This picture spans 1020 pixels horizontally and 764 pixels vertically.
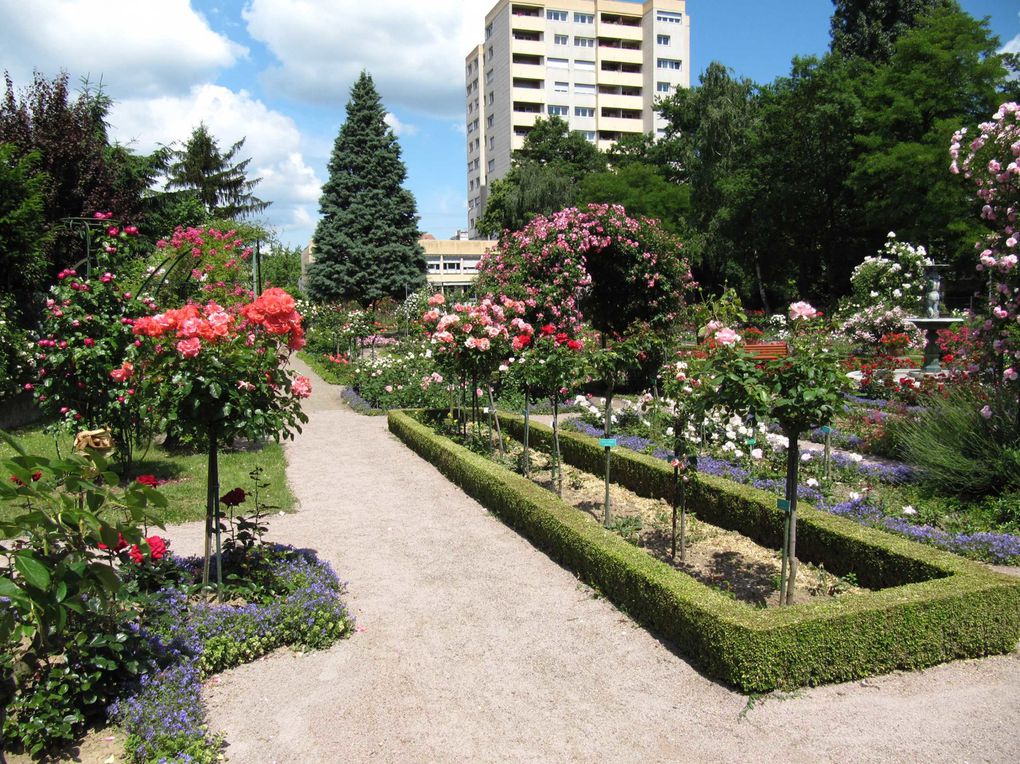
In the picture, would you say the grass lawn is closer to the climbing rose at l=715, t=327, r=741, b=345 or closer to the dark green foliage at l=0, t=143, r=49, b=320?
the dark green foliage at l=0, t=143, r=49, b=320

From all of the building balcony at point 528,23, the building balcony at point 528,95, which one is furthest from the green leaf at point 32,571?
the building balcony at point 528,23

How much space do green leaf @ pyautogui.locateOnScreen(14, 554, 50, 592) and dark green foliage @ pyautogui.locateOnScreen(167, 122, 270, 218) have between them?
3501 cm

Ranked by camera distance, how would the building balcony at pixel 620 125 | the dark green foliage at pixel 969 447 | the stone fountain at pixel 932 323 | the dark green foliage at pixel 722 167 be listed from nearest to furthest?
the dark green foliage at pixel 969 447 < the stone fountain at pixel 932 323 < the dark green foliage at pixel 722 167 < the building balcony at pixel 620 125

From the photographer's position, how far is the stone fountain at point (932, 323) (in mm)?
15148

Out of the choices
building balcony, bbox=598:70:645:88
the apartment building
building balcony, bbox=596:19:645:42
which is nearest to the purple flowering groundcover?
the apartment building

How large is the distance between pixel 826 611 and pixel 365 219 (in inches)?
1218

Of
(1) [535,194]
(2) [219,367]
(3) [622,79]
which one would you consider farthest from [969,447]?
(3) [622,79]

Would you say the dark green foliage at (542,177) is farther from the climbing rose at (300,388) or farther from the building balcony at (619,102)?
the climbing rose at (300,388)

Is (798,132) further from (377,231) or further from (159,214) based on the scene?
(159,214)

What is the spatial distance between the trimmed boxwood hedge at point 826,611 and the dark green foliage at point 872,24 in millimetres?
33540

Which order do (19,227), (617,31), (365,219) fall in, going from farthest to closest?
(617,31) < (365,219) < (19,227)

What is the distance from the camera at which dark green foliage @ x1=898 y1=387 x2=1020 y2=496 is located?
654 centimetres

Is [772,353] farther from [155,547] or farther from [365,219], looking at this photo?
[365,219]

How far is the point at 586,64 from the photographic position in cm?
5431
